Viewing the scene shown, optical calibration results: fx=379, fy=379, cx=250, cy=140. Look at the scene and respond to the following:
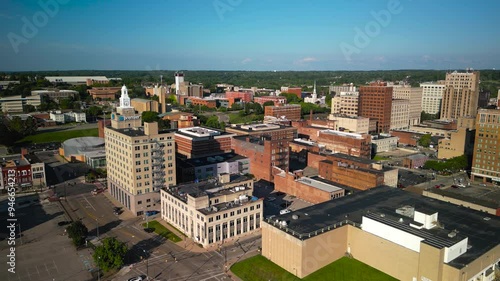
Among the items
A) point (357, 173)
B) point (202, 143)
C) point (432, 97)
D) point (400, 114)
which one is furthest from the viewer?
point (432, 97)

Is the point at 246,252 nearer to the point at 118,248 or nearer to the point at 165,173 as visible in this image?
the point at 118,248

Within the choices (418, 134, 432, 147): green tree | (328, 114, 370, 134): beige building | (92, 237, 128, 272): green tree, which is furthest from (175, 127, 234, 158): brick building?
(418, 134, 432, 147): green tree

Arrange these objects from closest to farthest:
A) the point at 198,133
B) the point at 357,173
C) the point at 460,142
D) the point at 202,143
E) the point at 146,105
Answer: the point at 357,173 → the point at 202,143 → the point at 460,142 → the point at 198,133 → the point at 146,105

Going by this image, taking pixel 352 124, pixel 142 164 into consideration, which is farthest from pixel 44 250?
pixel 352 124

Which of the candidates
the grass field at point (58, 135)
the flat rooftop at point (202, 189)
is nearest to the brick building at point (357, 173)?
the flat rooftop at point (202, 189)

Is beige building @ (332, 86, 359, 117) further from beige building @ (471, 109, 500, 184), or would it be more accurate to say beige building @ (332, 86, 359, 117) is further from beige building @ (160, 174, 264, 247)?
beige building @ (160, 174, 264, 247)

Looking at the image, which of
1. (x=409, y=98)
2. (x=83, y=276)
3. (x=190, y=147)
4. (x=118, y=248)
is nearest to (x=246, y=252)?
(x=118, y=248)

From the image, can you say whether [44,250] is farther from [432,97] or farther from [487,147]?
[432,97]

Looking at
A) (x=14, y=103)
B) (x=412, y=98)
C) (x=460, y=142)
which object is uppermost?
(x=412, y=98)
